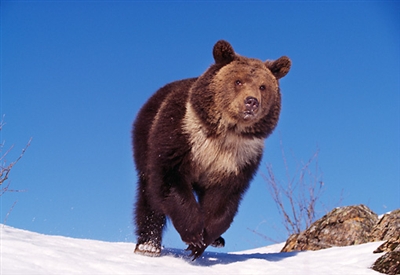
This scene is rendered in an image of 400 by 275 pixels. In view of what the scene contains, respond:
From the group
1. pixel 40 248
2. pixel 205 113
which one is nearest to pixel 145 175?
pixel 205 113

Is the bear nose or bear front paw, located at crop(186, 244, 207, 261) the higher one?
the bear nose

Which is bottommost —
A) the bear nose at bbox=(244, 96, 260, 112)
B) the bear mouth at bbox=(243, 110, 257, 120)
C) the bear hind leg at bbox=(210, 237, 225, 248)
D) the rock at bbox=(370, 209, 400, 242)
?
the bear hind leg at bbox=(210, 237, 225, 248)

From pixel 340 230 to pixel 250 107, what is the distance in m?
3.48

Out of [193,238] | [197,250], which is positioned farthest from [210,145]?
[197,250]

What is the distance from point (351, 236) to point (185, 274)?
3.95 metres

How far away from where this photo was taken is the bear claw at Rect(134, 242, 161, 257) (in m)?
6.69

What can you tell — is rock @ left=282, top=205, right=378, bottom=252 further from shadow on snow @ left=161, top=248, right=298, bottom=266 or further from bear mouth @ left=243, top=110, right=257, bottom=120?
bear mouth @ left=243, top=110, right=257, bottom=120

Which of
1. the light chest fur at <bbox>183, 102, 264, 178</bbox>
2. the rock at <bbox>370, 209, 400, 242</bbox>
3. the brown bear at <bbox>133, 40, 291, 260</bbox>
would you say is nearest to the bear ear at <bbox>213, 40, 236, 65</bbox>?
the brown bear at <bbox>133, 40, 291, 260</bbox>

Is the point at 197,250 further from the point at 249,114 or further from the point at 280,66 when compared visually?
the point at 280,66

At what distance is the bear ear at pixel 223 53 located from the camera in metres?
6.84

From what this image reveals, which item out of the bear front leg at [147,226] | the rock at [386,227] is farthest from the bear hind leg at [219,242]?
the rock at [386,227]

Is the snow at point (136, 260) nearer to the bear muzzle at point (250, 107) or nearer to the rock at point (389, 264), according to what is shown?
the rock at point (389, 264)

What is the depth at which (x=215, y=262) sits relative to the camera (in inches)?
261

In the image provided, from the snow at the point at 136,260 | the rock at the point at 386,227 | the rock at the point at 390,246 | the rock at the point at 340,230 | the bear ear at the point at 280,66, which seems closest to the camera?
the snow at the point at 136,260
